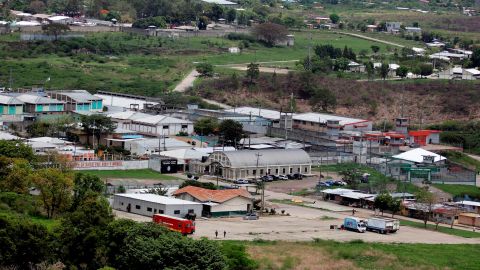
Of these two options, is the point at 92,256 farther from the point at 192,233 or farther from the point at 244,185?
the point at 244,185

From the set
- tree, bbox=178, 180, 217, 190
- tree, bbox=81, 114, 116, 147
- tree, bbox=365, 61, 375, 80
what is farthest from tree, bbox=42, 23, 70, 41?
tree, bbox=178, 180, 217, 190

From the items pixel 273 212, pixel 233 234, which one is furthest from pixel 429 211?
pixel 233 234

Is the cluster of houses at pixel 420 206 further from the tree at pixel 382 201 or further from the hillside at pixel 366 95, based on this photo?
the hillside at pixel 366 95

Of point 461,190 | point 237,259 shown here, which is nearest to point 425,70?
point 461,190

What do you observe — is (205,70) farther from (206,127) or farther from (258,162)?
(258,162)

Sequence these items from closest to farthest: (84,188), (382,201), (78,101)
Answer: (84,188) → (382,201) → (78,101)

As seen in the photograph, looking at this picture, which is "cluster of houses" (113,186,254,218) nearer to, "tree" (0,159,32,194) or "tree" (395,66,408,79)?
"tree" (0,159,32,194)
